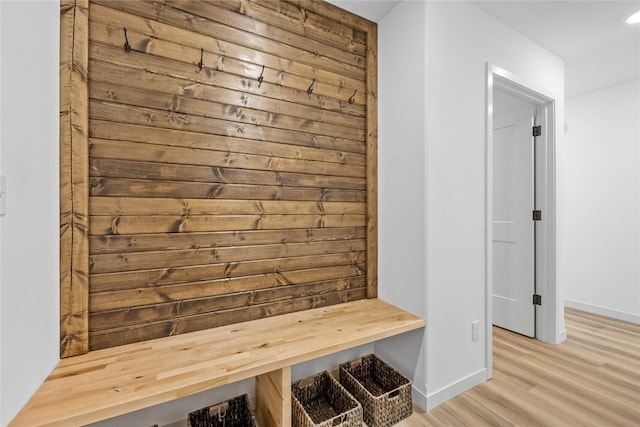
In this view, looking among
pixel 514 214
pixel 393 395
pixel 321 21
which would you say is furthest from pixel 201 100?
pixel 514 214

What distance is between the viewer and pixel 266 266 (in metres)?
1.71

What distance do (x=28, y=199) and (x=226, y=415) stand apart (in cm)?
131

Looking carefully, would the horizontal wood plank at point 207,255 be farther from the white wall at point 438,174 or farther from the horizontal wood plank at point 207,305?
the white wall at point 438,174

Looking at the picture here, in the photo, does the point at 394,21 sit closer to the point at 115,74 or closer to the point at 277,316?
the point at 115,74

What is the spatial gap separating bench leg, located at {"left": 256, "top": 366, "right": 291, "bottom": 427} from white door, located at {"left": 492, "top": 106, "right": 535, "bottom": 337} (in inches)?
94.3

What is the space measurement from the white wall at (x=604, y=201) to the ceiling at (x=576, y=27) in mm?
466

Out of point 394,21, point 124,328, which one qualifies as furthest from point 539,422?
point 394,21

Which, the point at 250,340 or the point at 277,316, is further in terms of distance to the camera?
the point at 277,316

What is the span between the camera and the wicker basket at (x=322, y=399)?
1557mm

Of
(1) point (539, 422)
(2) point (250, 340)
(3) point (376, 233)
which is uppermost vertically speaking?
Answer: (3) point (376, 233)

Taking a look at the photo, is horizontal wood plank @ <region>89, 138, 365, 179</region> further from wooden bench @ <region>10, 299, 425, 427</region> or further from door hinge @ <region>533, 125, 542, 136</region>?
door hinge @ <region>533, 125, 542, 136</region>

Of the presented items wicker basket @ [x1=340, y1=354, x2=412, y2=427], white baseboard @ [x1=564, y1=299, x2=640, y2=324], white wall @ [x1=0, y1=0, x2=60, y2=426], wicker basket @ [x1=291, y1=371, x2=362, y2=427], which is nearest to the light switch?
white wall @ [x1=0, y1=0, x2=60, y2=426]

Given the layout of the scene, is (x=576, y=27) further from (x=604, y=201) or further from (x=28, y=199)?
(x=28, y=199)

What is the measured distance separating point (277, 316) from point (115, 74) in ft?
4.80
